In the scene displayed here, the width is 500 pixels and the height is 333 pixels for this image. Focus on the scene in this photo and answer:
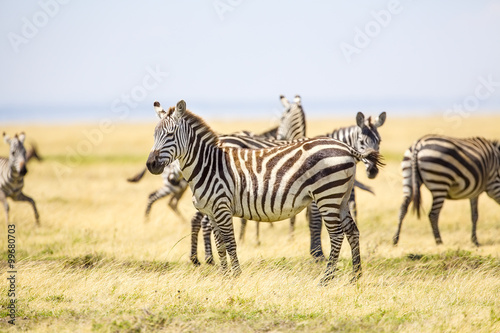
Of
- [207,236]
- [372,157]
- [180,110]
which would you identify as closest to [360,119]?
[372,157]

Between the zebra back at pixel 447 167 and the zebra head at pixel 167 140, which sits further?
the zebra back at pixel 447 167

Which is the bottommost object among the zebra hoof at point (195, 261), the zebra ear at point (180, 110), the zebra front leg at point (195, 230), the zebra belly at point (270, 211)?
the zebra hoof at point (195, 261)

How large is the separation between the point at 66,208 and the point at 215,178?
956 cm

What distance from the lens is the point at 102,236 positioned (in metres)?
12.2

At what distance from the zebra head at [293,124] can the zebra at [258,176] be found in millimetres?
4096

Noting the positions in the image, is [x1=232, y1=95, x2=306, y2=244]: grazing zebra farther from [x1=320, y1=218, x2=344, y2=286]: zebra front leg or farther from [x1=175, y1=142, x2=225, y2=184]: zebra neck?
[x1=320, y1=218, x2=344, y2=286]: zebra front leg

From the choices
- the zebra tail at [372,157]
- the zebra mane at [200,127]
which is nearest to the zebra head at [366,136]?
the zebra tail at [372,157]

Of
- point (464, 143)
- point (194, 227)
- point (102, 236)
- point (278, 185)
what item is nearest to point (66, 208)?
point (102, 236)

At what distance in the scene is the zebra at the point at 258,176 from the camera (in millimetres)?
7660

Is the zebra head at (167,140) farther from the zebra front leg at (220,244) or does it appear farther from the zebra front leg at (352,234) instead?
the zebra front leg at (352,234)

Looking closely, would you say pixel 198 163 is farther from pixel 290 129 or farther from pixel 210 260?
pixel 290 129

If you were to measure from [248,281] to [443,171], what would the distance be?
584cm

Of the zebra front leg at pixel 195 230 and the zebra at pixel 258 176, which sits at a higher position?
the zebra at pixel 258 176

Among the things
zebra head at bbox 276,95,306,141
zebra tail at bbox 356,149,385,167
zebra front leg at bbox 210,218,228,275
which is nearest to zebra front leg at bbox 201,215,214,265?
zebra front leg at bbox 210,218,228,275
